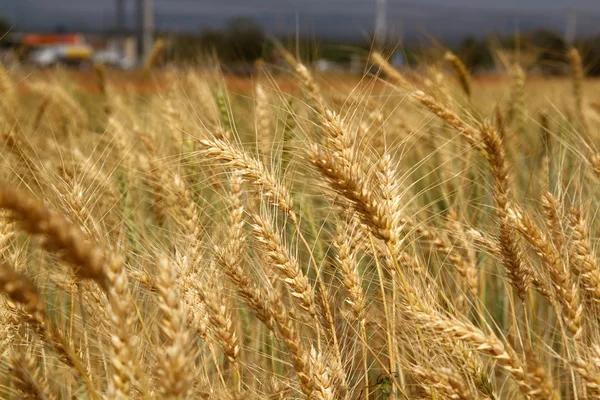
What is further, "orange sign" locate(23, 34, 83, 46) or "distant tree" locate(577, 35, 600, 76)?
"orange sign" locate(23, 34, 83, 46)

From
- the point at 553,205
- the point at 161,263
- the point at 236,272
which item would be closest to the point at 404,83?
the point at 553,205

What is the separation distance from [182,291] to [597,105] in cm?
380

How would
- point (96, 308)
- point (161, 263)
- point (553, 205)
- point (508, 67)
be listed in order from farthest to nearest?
point (508, 67) < point (553, 205) < point (96, 308) < point (161, 263)

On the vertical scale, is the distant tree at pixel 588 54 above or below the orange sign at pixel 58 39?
above

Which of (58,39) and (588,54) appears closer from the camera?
(588,54)

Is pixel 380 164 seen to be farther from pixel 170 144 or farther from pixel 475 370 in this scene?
pixel 170 144

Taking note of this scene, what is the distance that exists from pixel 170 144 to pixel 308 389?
205 centimetres

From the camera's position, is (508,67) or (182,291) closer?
(182,291)

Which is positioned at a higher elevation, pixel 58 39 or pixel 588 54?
pixel 588 54

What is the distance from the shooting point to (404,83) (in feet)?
9.50

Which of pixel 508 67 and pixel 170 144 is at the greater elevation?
pixel 508 67

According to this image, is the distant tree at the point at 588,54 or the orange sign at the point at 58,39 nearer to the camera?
the distant tree at the point at 588,54

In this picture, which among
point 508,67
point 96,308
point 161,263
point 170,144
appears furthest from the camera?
point 508,67

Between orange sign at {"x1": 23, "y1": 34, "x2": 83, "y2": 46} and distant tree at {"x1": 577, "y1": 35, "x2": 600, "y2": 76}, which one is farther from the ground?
distant tree at {"x1": 577, "y1": 35, "x2": 600, "y2": 76}
